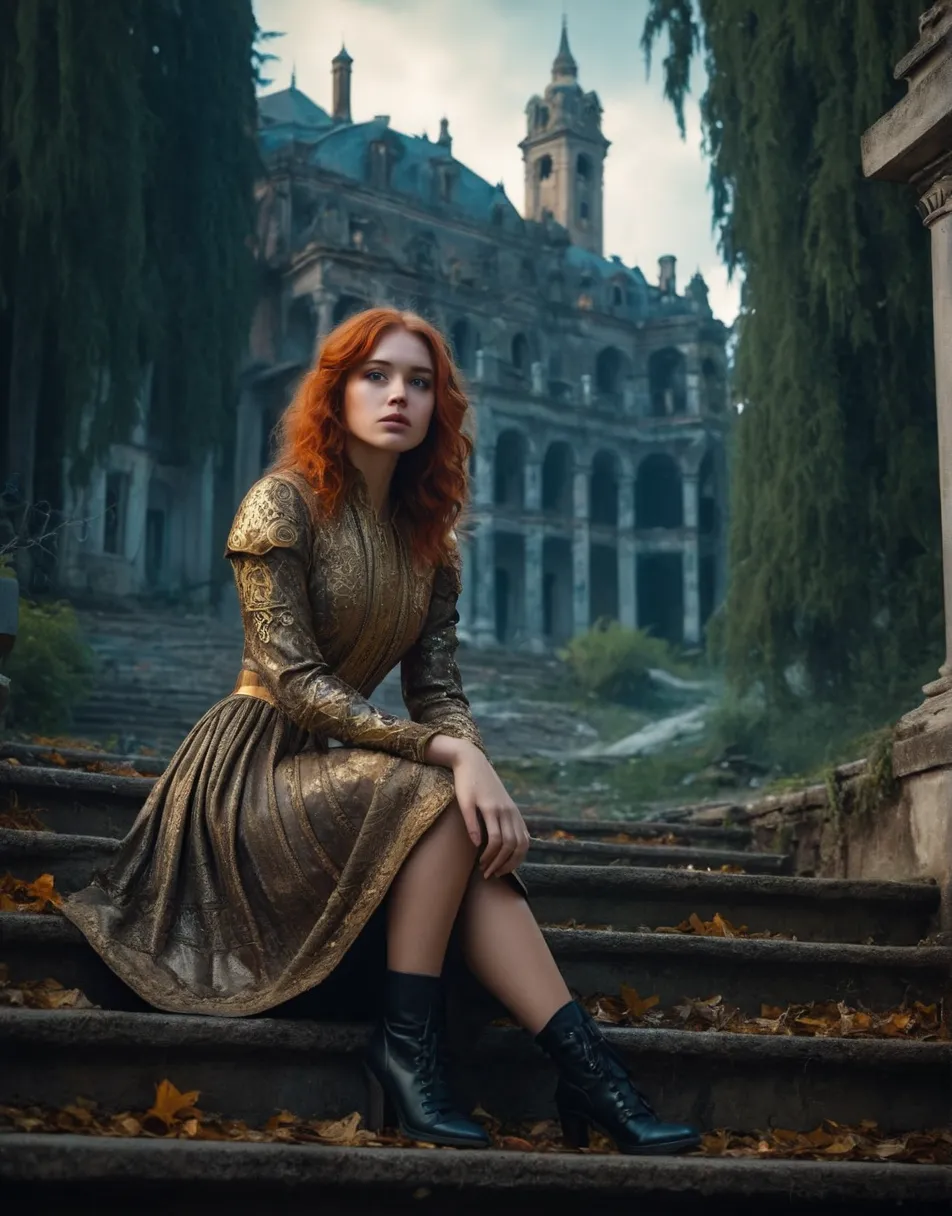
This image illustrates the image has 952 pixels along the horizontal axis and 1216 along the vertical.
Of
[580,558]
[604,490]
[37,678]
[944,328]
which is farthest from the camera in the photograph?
[604,490]

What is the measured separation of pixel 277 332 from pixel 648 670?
14.6m

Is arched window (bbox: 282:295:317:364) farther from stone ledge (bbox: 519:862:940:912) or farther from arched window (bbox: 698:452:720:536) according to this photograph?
stone ledge (bbox: 519:862:940:912)

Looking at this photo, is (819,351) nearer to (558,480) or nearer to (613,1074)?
(613,1074)

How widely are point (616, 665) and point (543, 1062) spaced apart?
20880 millimetres

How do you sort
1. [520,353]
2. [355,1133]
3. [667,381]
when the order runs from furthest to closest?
[667,381] < [520,353] < [355,1133]

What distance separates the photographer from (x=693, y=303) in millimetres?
45781

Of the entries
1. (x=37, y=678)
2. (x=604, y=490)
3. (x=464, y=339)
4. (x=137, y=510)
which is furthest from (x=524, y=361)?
(x=37, y=678)

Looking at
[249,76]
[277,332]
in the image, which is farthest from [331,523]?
[277,332]

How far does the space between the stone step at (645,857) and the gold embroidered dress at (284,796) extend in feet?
4.73

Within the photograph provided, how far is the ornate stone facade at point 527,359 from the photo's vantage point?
35.8m

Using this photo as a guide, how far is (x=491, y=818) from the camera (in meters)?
2.78

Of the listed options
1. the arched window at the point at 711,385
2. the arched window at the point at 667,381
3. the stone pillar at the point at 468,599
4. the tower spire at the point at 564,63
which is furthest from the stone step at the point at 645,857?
the tower spire at the point at 564,63

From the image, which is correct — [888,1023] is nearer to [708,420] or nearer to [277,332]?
[277,332]

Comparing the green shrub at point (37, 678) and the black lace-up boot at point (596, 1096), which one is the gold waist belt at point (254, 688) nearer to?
the black lace-up boot at point (596, 1096)
